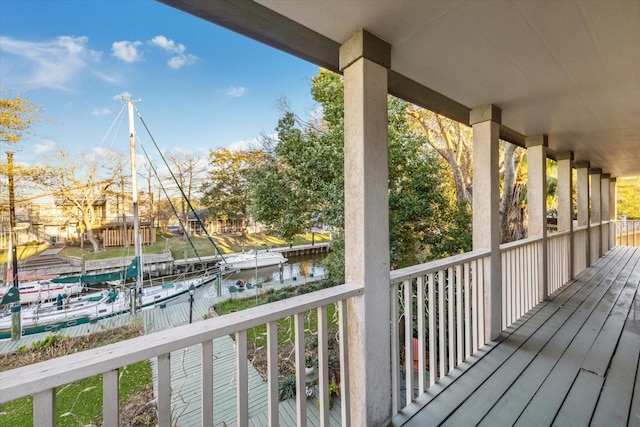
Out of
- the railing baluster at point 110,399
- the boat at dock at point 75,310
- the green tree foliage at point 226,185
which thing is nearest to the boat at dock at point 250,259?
the green tree foliage at point 226,185

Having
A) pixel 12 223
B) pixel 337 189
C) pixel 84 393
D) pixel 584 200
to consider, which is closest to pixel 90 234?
pixel 12 223

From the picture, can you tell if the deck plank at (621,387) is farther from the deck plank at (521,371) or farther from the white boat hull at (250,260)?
the white boat hull at (250,260)

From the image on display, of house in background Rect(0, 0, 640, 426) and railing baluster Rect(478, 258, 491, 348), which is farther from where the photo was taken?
railing baluster Rect(478, 258, 491, 348)

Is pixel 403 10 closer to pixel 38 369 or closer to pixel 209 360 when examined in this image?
pixel 209 360

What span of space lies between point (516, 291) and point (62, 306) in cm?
833

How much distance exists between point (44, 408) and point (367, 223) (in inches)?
53.4

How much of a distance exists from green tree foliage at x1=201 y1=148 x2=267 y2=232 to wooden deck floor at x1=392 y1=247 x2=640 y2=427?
22.6 feet

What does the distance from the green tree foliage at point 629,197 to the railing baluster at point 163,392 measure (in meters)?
20.1

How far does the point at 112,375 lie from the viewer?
2.70 feet

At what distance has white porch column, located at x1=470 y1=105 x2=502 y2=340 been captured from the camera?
264 centimetres

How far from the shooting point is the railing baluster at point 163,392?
0.92 m

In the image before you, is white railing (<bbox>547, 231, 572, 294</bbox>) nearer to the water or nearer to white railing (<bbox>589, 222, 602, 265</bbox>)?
white railing (<bbox>589, 222, 602, 265</bbox>)

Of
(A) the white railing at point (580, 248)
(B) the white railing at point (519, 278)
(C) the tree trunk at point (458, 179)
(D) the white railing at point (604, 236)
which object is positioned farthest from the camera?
(C) the tree trunk at point (458, 179)

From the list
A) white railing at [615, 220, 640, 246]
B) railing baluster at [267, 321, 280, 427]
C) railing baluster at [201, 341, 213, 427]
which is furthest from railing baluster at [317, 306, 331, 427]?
white railing at [615, 220, 640, 246]
